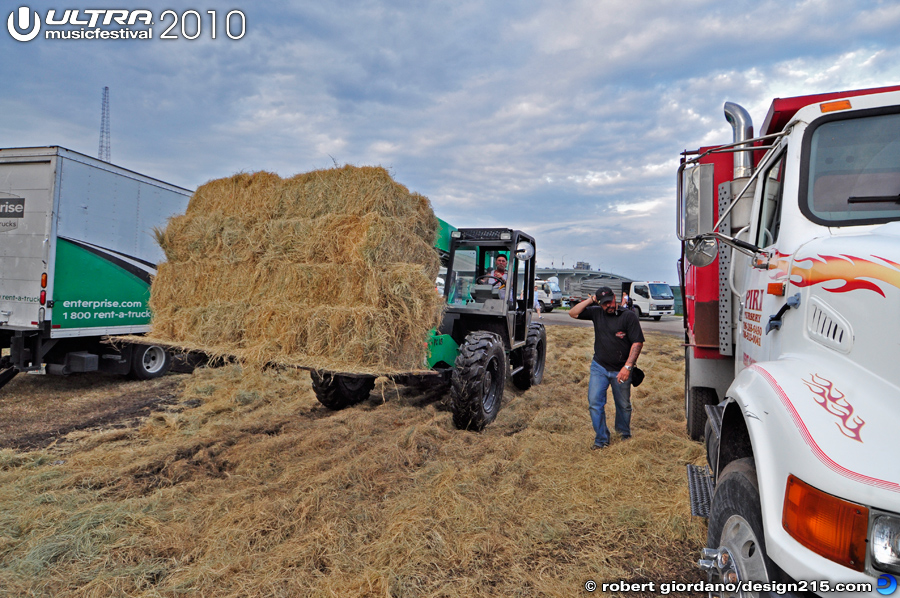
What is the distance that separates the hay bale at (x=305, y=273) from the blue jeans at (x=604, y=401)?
188 cm

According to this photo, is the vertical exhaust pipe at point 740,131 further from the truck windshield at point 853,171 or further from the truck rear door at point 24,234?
the truck rear door at point 24,234

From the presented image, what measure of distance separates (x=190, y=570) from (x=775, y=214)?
377 cm

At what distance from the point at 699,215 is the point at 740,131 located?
4.87ft

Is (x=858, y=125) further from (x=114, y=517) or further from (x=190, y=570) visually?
(x=114, y=517)

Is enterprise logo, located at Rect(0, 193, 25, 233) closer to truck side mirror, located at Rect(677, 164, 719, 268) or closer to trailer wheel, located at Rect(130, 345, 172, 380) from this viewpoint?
trailer wheel, located at Rect(130, 345, 172, 380)

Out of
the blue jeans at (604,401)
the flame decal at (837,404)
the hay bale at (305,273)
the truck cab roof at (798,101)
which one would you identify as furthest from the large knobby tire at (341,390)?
the flame decal at (837,404)

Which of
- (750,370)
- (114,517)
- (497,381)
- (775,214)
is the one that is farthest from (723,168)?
(114,517)

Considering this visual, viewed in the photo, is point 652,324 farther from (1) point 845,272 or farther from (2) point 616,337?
(1) point 845,272

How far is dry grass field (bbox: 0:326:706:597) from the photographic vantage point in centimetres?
283

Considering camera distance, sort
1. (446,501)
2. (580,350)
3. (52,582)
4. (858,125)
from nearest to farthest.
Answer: (858,125)
(52,582)
(446,501)
(580,350)

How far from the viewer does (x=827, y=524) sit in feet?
4.44

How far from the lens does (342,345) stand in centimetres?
480

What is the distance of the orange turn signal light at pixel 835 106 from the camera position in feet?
8.25

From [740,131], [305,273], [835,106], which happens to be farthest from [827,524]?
[305,273]
